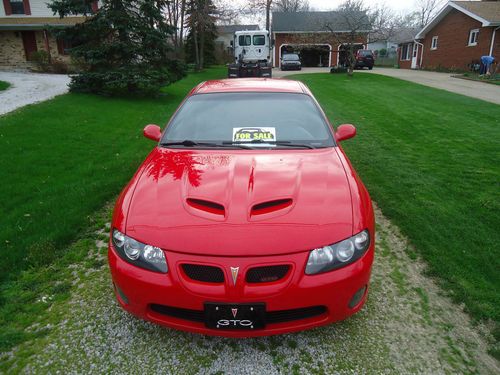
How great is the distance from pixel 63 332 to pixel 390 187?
4.12 metres

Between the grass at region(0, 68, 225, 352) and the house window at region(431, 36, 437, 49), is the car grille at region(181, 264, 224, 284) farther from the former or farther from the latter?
the house window at region(431, 36, 437, 49)

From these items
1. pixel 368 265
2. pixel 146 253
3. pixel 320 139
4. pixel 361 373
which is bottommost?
pixel 361 373

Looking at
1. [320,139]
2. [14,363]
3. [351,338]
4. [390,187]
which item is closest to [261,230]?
[351,338]

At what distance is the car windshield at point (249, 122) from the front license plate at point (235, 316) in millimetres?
1474

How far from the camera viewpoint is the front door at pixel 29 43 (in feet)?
85.3

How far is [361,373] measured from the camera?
7.02ft

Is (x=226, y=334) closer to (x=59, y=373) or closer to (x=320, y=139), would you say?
(x=59, y=373)

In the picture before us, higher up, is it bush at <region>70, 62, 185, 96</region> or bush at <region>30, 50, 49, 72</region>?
bush at <region>30, 50, 49, 72</region>

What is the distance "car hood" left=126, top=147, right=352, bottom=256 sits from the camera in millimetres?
2062

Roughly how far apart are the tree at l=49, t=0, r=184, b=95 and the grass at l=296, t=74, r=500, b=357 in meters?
6.83

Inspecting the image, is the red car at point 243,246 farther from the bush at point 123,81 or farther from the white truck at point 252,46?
the white truck at point 252,46

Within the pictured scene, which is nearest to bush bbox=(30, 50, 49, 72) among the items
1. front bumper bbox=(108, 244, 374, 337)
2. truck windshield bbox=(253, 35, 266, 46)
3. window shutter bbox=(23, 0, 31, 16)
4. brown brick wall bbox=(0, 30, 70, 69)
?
brown brick wall bbox=(0, 30, 70, 69)

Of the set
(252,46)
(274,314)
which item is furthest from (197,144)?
(252,46)

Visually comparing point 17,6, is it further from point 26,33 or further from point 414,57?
point 414,57
